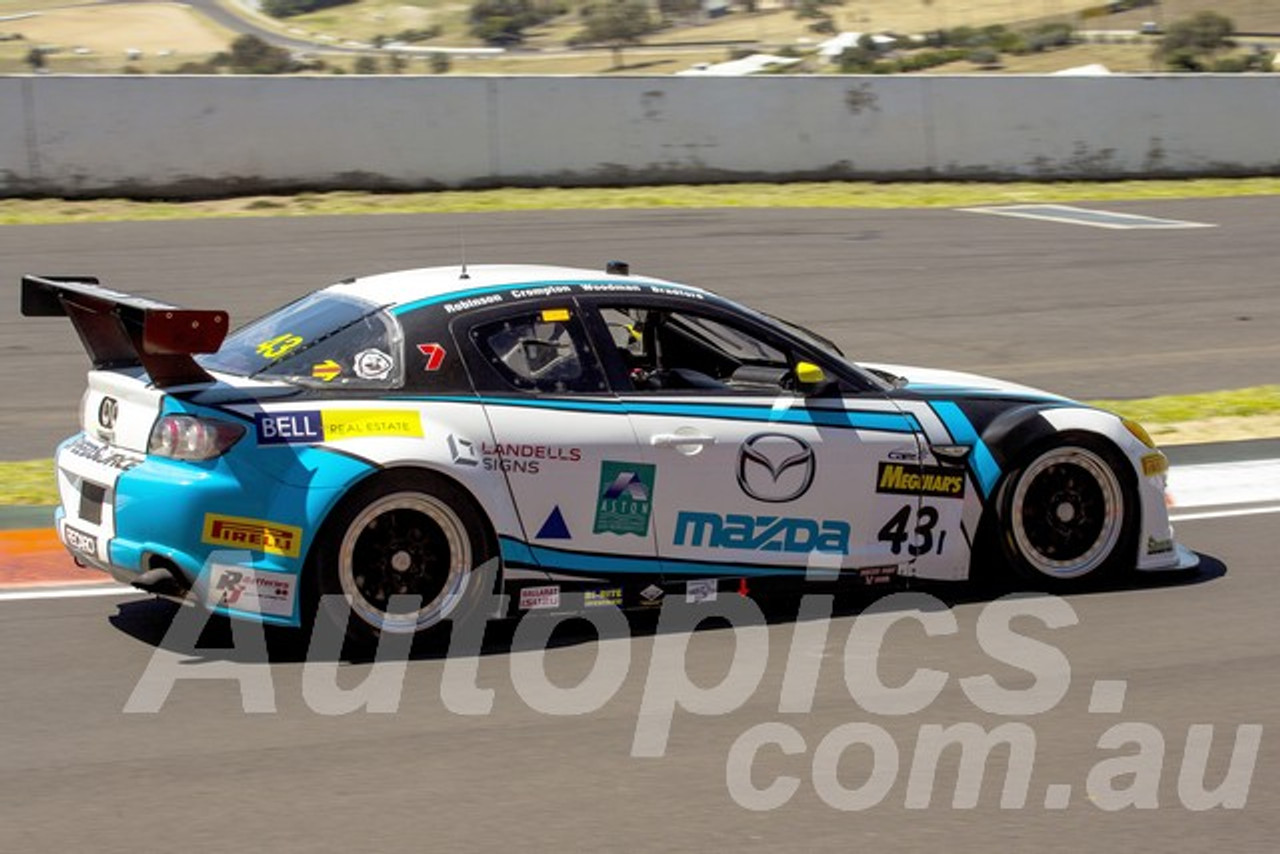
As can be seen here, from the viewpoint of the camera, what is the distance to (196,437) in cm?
672

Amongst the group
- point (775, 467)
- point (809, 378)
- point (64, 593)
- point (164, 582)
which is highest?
point (809, 378)

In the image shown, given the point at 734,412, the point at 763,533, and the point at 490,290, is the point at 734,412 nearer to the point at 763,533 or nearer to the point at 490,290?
the point at 763,533

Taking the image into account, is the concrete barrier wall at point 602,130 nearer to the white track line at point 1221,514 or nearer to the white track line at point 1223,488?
the white track line at point 1223,488

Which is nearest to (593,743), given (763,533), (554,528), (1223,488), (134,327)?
(554,528)

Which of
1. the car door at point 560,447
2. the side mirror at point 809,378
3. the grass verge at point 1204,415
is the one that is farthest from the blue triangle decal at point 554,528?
the grass verge at point 1204,415

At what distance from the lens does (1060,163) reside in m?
26.0

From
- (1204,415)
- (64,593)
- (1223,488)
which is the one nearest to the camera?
(64,593)

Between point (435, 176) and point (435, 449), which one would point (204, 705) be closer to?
point (435, 449)

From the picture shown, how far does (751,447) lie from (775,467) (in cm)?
13

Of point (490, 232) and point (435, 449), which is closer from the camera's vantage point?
point (435, 449)

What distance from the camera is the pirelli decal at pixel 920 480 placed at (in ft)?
24.8

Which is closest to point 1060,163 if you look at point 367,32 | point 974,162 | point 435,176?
point 974,162

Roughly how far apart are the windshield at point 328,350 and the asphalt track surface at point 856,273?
4238 mm

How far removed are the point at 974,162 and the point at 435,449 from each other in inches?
781
